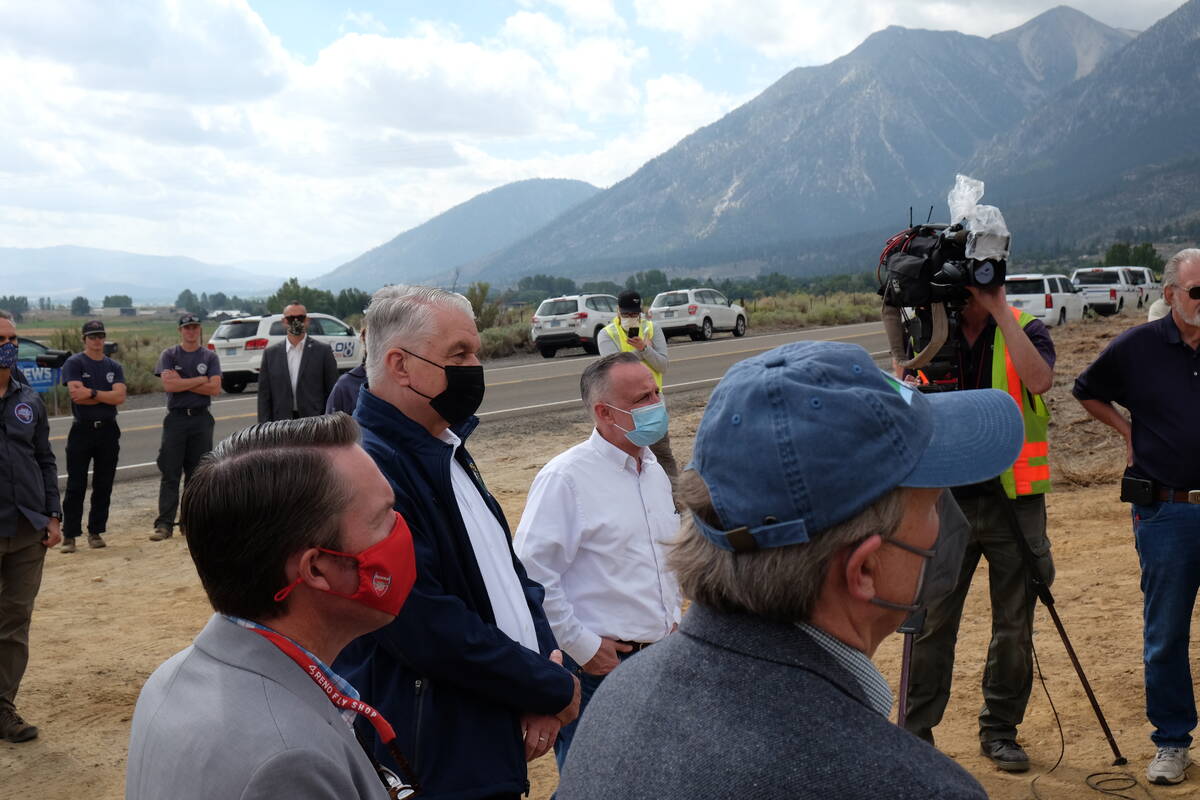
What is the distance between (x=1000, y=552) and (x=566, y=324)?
23.4m

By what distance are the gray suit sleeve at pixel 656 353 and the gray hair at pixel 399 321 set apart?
6.52m

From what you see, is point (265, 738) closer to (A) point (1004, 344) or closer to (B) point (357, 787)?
(B) point (357, 787)

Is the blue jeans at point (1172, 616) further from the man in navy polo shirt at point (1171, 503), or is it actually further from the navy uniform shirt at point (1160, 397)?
the navy uniform shirt at point (1160, 397)

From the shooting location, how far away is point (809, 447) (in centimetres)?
141

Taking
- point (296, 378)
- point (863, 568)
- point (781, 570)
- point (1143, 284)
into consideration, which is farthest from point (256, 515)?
point (1143, 284)

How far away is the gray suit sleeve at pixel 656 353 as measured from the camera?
9.70 metres

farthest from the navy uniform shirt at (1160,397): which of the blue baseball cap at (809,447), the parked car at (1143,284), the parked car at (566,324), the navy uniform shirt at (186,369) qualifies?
the parked car at (1143,284)

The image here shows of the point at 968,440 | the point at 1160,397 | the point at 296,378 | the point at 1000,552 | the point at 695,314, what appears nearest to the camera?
the point at 968,440

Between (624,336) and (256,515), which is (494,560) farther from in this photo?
(624,336)

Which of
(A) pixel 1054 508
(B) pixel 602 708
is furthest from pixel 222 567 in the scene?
(A) pixel 1054 508

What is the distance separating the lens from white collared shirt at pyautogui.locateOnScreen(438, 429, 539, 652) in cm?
289

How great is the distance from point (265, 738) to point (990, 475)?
4.05 ft

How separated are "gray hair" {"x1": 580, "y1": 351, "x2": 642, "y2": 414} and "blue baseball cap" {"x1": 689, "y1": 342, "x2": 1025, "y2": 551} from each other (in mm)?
2620

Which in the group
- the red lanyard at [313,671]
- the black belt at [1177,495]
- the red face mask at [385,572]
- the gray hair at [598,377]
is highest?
the gray hair at [598,377]
